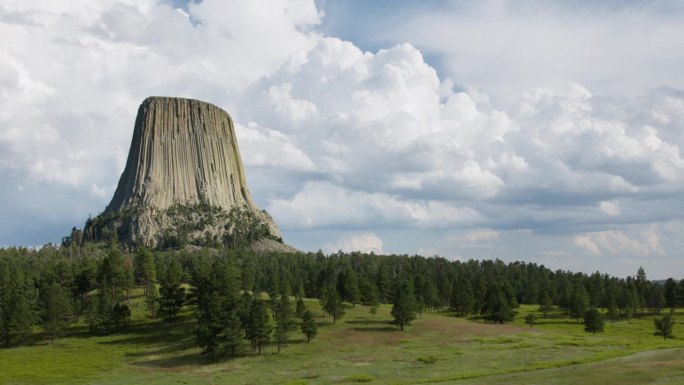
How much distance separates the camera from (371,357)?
9362cm

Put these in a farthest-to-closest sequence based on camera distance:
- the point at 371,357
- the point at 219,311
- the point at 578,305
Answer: the point at 578,305 → the point at 219,311 → the point at 371,357

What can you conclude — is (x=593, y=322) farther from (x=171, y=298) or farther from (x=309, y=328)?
(x=171, y=298)

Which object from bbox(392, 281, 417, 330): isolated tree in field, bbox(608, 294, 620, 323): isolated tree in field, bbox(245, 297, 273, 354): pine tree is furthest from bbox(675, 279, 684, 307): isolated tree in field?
bbox(245, 297, 273, 354): pine tree

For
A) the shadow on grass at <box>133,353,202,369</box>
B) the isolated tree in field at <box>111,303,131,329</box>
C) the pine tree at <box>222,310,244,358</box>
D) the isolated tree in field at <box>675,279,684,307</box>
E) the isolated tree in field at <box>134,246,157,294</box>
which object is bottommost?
the shadow on grass at <box>133,353,202,369</box>

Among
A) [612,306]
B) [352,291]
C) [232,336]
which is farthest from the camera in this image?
[612,306]

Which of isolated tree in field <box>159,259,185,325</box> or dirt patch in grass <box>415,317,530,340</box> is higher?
isolated tree in field <box>159,259,185,325</box>

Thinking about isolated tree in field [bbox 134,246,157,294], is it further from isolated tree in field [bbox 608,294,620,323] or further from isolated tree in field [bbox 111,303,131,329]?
isolated tree in field [bbox 608,294,620,323]

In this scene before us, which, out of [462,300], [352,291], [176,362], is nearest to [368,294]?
[352,291]

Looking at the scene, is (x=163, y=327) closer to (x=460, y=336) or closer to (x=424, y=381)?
(x=460, y=336)

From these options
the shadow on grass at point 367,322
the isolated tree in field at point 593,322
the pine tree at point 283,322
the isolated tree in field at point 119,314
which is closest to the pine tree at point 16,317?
the isolated tree in field at point 119,314

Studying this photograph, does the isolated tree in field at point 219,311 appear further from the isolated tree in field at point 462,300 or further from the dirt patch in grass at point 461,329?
the isolated tree in field at point 462,300

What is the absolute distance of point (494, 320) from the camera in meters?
140

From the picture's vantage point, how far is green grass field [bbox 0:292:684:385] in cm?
6638

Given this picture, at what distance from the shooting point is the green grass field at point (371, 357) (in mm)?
66375
